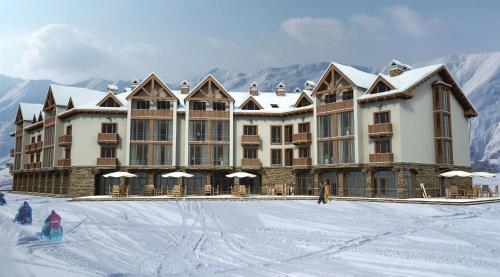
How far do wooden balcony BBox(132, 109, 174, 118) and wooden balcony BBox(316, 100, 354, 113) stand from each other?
17.0 metres

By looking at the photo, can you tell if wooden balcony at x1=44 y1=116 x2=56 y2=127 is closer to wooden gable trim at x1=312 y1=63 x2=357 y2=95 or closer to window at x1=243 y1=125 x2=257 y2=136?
window at x1=243 y1=125 x2=257 y2=136

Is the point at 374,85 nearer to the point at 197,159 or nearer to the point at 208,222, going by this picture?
the point at 197,159

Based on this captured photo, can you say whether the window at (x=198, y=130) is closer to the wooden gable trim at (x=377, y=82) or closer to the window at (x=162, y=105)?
Answer: the window at (x=162, y=105)

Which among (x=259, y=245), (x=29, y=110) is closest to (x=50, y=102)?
(x=29, y=110)

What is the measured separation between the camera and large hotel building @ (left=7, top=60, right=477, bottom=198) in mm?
38594

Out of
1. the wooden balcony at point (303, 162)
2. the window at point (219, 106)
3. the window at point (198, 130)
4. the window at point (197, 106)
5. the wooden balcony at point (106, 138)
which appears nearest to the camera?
the wooden balcony at point (106, 138)

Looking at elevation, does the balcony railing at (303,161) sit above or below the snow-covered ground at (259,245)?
above

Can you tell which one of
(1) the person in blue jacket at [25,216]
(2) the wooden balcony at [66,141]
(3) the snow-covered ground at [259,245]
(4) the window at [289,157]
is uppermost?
(2) the wooden balcony at [66,141]

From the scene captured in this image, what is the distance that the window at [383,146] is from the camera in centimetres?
3834

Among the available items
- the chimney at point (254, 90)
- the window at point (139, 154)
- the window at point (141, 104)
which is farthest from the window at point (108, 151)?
the chimney at point (254, 90)

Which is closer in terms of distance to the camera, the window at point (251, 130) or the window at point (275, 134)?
the window at point (251, 130)

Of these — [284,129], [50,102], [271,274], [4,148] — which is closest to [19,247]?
[271,274]

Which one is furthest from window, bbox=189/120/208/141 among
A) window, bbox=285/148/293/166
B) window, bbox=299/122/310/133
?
window, bbox=299/122/310/133

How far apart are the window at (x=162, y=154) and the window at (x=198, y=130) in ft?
9.47
